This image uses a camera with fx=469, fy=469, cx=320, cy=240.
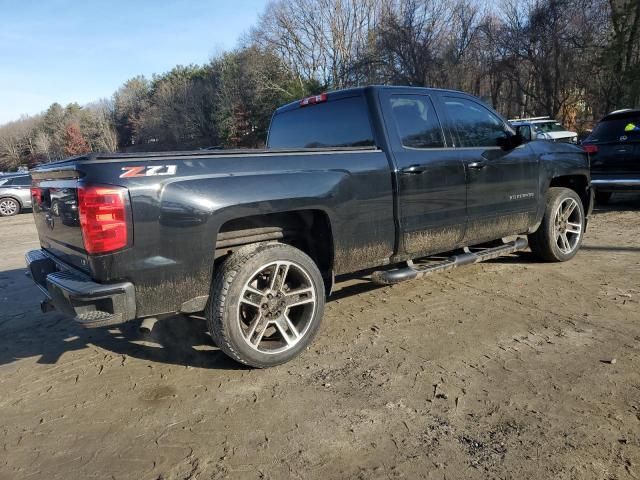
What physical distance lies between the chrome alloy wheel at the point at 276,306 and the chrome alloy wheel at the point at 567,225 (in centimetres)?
346

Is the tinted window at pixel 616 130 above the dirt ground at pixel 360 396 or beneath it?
above

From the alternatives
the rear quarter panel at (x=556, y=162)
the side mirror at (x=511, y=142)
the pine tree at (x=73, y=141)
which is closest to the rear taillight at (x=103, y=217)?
the side mirror at (x=511, y=142)

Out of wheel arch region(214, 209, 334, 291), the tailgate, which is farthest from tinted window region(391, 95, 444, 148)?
the tailgate

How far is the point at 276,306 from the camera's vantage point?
11.0ft

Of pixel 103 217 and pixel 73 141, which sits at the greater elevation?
pixel 73 141

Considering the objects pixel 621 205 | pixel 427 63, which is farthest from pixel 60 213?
pixel 427 63

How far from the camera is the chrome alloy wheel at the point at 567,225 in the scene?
5.51 meters

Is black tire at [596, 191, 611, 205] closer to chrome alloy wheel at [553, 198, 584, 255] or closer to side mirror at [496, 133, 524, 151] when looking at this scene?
chrome alloy wheel at [553, 198, 584, 255]

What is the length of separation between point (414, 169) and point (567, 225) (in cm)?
279

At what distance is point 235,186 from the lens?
3.03 m

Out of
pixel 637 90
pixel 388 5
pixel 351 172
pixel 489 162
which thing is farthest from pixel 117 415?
pixel 388 5

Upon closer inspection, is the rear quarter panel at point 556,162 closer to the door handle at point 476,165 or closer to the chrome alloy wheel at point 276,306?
the door handle at point 476,165

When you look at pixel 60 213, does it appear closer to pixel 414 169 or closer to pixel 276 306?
pixel 276 306

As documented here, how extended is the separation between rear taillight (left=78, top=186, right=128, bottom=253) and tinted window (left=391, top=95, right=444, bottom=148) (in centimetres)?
236
